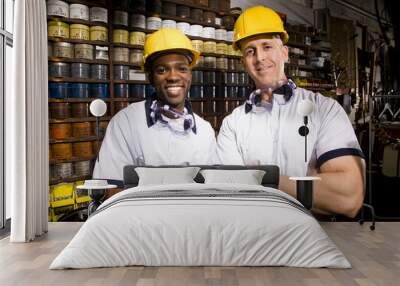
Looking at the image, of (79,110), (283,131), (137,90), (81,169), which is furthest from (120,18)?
(283,131)

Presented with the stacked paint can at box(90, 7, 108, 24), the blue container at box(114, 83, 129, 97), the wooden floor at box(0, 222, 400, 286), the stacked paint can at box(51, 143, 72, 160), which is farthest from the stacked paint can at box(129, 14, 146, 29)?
the wooden floor at box(0, 222, 400, 286)

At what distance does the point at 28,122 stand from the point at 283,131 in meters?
2.23

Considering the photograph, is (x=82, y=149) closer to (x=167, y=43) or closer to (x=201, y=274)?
(x=167, y=43)

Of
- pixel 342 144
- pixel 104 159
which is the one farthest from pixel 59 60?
pixel 342 144

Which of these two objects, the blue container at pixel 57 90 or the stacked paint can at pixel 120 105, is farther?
the stacked paint can at pixel 120 105

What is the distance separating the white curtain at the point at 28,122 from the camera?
450cm

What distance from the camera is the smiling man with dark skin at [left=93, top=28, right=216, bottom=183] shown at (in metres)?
5.03

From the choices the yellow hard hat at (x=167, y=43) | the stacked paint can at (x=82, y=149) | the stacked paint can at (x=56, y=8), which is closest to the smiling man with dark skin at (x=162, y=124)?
the yellow hard hat at (x=167, y=43)

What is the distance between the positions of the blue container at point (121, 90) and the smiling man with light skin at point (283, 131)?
97 centimetres

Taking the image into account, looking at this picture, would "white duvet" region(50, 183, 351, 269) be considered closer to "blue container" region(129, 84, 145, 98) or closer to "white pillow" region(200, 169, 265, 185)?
"white pillow" region(200, 169, 265, 185)

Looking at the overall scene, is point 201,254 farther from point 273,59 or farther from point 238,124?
point 273,59

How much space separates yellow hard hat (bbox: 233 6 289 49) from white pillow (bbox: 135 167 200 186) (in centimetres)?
128

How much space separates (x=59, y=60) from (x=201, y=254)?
249 centimetres

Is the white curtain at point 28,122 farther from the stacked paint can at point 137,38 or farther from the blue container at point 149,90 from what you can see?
the blue container at point 149,90
